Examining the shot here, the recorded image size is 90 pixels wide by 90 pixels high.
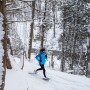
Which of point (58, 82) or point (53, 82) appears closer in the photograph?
point (53, 82)

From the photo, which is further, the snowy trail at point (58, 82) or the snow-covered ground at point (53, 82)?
A: the snowy trail at point (58, 82)

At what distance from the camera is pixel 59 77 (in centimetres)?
1602

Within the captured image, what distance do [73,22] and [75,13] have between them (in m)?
1.15

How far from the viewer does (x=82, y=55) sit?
3241 centimetres

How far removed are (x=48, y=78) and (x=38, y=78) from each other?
1.81 feet

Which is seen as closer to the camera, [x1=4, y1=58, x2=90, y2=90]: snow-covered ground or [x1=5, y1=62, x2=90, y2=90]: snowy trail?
[x1=4, y1=58, x2=90, y2=90]: snow-covered ground

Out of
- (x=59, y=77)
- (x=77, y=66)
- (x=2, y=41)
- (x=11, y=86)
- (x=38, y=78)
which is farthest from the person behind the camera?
(x=77, y=66)

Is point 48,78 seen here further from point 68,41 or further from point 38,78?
point 68,41

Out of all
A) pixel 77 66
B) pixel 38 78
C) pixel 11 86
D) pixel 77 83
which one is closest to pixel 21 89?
pixel 11 86

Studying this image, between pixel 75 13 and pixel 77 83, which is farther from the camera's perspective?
pixel 75 13

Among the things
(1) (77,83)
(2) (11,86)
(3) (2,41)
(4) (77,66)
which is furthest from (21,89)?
(4) (77,66)

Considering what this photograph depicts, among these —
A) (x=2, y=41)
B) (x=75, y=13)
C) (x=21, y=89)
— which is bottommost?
(x=21, y=89)

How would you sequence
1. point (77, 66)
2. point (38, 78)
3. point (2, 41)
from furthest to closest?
point (77, 66), point (38, 78), point (2, 41)

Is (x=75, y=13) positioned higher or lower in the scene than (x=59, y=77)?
higher
